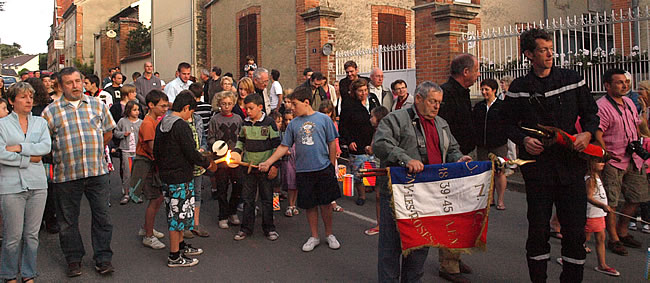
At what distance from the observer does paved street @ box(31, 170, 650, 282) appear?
511 centimetres

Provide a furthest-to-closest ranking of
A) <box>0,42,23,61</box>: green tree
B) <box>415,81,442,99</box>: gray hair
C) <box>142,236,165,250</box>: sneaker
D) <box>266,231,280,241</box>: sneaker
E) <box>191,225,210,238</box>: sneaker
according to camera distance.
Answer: <box>0,42,23,61</box>: green tree
<box>191,225,210,238</box>: sneaker
<box>266,231,280,241</box>: sneaker
<box>142,236,165,250</box>: sneaker
<box>415,81,442,99</box>: gray hair

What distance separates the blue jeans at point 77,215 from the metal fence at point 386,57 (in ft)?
33.7

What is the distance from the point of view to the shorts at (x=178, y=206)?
536 cm

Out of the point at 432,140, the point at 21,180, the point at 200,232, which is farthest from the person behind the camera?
the point at 200,232

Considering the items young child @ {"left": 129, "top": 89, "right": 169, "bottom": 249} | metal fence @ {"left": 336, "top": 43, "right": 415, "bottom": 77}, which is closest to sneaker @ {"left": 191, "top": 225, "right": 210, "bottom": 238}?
young child @ {"left": 129, "top": 89, "right": 169, "bottom": 249}

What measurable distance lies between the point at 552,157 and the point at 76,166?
410 cm

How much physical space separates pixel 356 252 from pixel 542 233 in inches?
87.2

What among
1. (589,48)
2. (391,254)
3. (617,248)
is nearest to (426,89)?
(391,254)

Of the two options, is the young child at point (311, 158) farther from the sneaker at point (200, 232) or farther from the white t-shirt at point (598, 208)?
the white t-shirt at point (598, 208)

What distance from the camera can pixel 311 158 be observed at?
5.92 metres

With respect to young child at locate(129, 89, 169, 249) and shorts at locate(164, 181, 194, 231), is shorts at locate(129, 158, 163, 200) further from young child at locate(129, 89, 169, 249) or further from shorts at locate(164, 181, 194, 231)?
shorts at locate(164, 181, 194, 231)

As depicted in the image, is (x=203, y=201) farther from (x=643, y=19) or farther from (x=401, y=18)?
(x=401, y=18)

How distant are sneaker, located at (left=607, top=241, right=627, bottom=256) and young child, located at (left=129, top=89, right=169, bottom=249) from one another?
495 centimetres

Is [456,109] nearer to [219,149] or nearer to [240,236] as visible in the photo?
[219,149]
